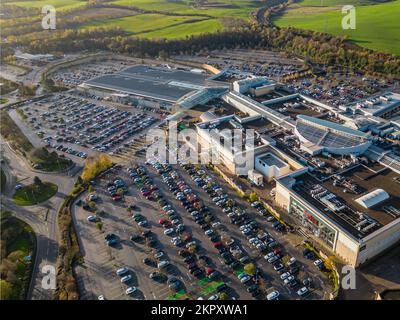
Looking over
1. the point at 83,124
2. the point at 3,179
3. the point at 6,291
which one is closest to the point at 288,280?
the point at 6,291

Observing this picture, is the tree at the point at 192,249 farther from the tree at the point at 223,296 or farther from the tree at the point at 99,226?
the tree at the point at 99,226

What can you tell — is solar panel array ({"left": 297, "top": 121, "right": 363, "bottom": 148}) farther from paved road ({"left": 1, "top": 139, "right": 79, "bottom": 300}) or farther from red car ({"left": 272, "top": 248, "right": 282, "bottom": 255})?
paved road ({"left": 1, "top": 139, "right": 79, "bottom": 300})

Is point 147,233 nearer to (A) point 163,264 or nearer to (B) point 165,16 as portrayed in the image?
(A) point 163,264

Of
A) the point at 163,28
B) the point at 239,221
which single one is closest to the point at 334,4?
the point at 163,28

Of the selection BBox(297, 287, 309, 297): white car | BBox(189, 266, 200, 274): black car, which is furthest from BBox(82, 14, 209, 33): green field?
BBox(297, 287, 309, 297): white car

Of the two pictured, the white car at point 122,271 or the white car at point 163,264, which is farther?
the white car at point 163,264

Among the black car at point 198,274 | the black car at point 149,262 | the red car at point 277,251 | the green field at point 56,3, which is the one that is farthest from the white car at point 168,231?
the green field at point 56,3
